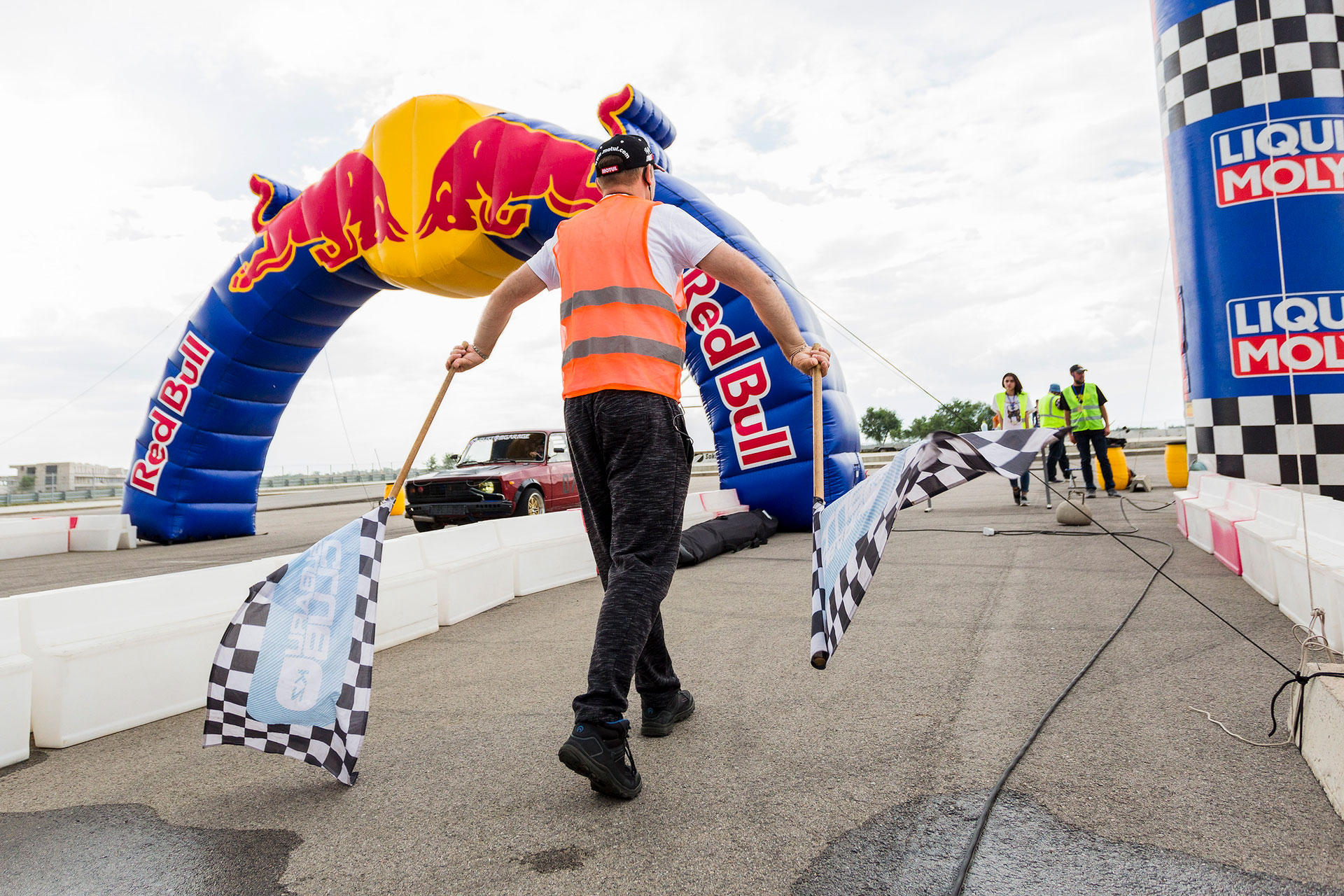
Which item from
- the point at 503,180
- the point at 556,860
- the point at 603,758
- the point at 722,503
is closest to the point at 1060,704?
the point at 603,758

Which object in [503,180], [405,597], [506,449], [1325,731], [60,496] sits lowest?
[1325,731]

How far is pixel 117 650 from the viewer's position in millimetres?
2838

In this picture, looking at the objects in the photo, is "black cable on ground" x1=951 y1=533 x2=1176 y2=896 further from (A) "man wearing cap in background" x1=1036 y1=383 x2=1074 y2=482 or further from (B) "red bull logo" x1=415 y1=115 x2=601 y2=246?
(A) "man wearing cap in background" x1=1036 y1=383 x2=1074 y2=482

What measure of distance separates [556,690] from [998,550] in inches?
166

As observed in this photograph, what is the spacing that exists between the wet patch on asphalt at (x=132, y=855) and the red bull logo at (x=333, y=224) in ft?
Answer: 25.5

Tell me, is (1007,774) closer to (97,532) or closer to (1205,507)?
(1205,507)

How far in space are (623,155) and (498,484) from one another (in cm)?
801

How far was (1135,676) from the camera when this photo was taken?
2.79 metres

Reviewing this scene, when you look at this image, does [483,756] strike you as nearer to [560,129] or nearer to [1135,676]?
[1135,676]

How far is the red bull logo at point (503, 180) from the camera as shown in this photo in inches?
308

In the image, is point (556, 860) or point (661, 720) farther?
point (661, 720)

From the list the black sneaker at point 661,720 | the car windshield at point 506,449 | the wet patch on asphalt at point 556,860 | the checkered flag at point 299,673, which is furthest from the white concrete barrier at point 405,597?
the car windshield at point 506,449

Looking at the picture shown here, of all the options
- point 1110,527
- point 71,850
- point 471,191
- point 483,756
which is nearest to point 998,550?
point 1110,527

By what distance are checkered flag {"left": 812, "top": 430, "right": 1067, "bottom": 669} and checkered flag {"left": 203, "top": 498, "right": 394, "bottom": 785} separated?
128 cm
